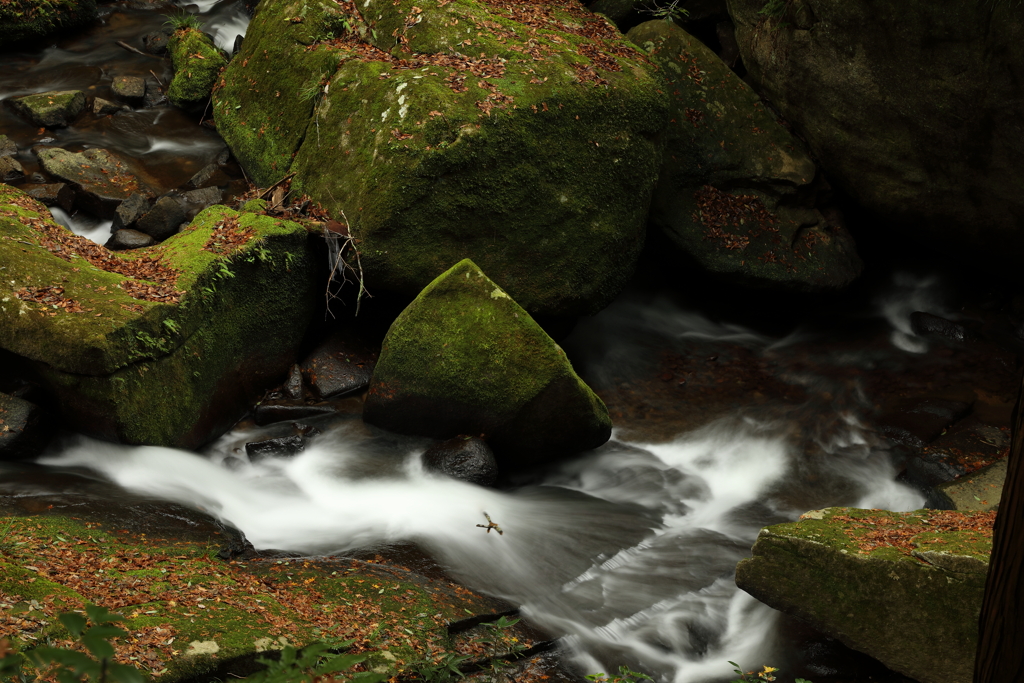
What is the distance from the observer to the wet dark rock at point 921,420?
767 cm

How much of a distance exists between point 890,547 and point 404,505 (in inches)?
137

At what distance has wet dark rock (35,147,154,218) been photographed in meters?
8.17

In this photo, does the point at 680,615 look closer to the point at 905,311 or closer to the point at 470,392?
the point at 470,392

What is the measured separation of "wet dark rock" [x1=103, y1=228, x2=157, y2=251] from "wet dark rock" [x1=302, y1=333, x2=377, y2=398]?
2.07 meters

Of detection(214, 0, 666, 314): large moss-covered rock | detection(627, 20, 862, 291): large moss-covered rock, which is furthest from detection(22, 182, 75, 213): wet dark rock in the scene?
detection(627, 20, 862, 291): large moss-covered rock

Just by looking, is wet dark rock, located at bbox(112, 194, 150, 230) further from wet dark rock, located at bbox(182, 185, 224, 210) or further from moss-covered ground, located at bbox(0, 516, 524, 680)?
moss-covered ground, located at bbox(0, 516, 524, 680)

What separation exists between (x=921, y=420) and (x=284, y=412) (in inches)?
250

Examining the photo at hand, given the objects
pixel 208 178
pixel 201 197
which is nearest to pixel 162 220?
pixel 201 197

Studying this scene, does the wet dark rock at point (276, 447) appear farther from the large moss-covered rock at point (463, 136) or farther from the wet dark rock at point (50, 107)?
the wet dark rock at point (50, 107)

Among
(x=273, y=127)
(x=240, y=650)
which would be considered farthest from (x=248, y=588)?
(x=273, y=127)

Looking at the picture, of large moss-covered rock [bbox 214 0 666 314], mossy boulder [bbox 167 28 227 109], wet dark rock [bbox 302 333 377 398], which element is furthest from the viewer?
mossy boulder [bbox 167 28 227 109]

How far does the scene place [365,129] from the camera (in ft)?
24.3

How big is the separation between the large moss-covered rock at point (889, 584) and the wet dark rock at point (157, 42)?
10561 millimetres

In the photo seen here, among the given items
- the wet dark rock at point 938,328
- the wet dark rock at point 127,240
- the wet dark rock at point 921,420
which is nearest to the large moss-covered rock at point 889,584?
the wet dark rock at point 921,420
